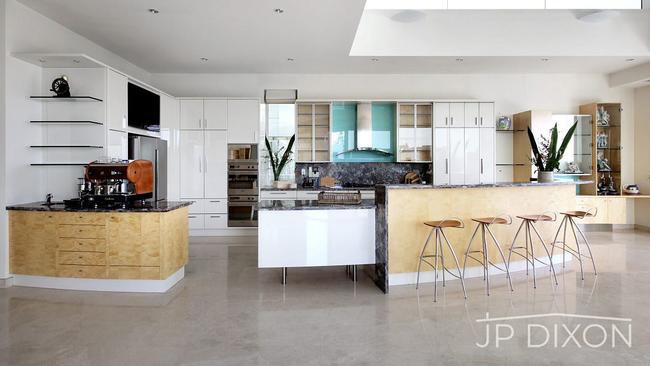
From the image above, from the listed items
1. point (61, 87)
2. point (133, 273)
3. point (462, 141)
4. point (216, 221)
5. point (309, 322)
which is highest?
point (61, 87)

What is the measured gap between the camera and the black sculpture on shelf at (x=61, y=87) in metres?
4.66

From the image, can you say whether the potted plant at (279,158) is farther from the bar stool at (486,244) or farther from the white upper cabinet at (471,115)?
the bar stool at (486,244)

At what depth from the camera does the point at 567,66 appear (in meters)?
7.20

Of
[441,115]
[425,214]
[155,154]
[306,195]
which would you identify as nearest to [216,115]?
[155,154]

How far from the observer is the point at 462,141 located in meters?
7.26

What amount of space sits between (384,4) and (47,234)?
5.30 meters

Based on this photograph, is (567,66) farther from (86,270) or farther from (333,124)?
(86,270)

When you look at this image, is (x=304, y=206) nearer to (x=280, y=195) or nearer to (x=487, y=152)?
(x=280, y=195)

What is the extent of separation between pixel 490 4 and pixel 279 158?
171 inches

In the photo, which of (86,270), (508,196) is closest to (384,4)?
(508,196)

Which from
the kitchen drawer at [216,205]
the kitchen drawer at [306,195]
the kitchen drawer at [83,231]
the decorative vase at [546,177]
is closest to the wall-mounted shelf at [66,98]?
the kitchen drawer at [83,231]

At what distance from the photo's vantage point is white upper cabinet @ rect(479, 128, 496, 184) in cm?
728

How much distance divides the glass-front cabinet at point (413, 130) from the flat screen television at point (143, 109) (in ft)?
14.1

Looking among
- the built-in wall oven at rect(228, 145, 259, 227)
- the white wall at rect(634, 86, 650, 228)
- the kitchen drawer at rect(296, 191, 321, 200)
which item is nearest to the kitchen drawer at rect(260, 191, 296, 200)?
the kitchen drawer at rect(296, 191, 321, 200)
